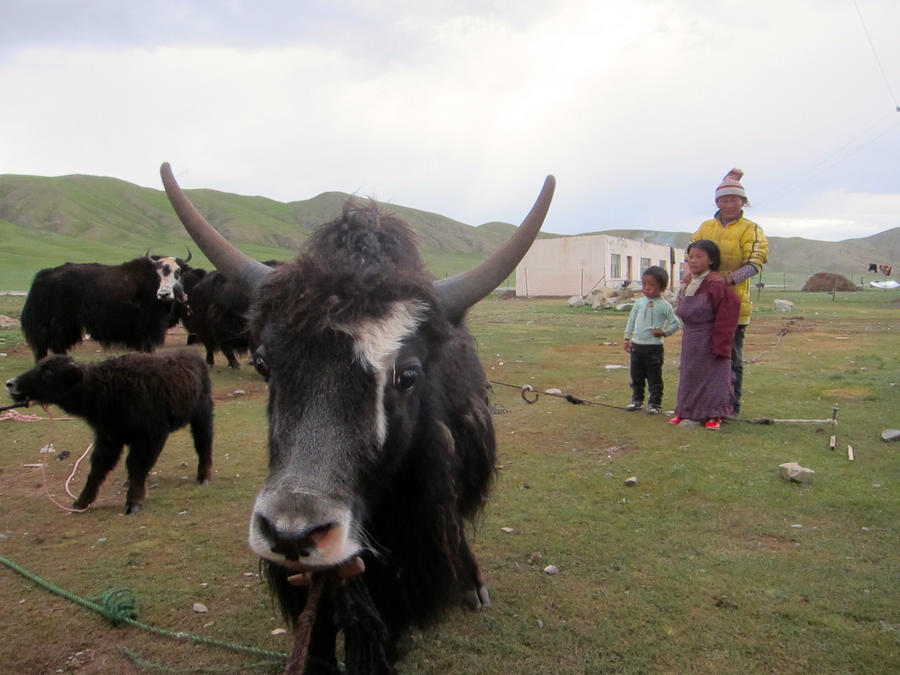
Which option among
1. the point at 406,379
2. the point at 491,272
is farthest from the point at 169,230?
the point at 406,379

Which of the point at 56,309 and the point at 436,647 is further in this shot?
the point at 56,309

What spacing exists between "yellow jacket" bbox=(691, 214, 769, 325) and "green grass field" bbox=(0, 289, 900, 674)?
1596mm

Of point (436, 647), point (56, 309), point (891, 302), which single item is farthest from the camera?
point (891, 302)

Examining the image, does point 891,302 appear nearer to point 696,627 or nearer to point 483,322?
point 483,322

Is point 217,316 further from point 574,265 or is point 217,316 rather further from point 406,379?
point 574,265

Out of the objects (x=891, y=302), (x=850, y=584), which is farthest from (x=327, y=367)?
(x=891, y=302)

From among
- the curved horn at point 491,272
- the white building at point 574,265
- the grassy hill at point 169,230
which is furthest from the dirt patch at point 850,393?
the grassy hill at point 169,230

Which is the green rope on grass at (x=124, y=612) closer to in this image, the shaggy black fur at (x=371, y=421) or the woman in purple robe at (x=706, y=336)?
the shaggy black fur at (x=371, y=421)

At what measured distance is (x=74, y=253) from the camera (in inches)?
2557

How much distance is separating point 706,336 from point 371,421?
502 centimetres

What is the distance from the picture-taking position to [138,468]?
4.69 metres

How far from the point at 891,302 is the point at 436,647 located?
31.0 meters

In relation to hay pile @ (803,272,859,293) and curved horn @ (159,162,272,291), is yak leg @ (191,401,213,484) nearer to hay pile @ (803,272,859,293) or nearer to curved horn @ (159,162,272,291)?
curved horn @ (159,162,272,291)

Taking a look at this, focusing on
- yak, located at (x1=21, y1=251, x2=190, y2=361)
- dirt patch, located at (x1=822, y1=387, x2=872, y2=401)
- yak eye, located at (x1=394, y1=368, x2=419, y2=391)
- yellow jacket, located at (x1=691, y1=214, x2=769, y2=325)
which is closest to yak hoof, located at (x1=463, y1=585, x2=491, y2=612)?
yak eye, located at (x1=394, y1=368, x2=419, y2=391)
